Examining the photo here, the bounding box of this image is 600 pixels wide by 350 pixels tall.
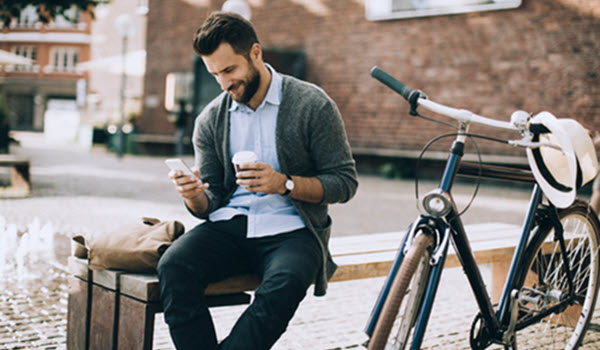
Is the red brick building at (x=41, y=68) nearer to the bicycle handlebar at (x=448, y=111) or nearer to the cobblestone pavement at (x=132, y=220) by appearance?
the cobblestone pavement at (x=132, y=220)

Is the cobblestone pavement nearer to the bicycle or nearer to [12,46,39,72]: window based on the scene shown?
the bicycle

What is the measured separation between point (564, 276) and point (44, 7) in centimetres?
772

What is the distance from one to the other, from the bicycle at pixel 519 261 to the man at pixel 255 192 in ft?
1.28

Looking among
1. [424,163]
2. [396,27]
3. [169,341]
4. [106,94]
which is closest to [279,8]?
[396,27]

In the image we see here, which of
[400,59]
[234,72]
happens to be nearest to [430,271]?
[234,72]

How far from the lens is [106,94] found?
4172cm

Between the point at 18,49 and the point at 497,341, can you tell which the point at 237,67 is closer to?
the point at 497,341

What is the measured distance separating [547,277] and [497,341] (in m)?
0.55

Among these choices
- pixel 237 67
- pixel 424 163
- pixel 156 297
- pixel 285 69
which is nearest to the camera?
pixel 156 297

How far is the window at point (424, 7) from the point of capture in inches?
498

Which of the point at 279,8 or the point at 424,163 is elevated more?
the point at 279,8

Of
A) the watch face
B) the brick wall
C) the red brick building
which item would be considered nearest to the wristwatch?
the watch face

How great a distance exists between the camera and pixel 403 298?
1999 millimetres

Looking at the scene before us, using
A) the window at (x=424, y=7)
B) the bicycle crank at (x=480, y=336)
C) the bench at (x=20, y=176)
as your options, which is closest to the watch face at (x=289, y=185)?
the bicycle crank at (x=480, y=336)
